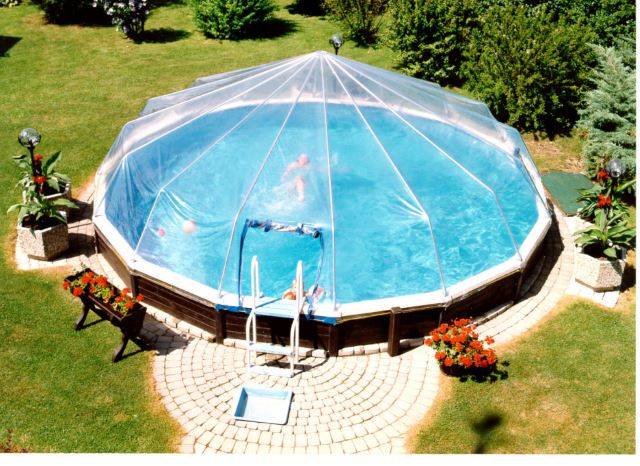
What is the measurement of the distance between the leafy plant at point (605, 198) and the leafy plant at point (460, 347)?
443cm

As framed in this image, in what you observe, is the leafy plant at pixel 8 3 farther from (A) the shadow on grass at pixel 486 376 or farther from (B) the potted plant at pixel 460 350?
(A) the shadow on grass at pixel 486 376

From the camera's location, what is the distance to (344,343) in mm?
12906

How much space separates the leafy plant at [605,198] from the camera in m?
14.2

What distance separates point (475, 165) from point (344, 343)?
518cm

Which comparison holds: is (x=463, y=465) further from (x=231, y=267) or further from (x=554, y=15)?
(x=554, y=15)

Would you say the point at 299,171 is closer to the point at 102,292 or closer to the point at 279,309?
the point at 279,309

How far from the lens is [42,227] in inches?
600

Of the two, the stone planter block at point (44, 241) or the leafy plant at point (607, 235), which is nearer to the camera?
the leafy plant at point (607, 235)

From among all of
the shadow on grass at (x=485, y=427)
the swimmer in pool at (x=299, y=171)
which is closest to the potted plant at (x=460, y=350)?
the shadow on grass at (x=485, y=427)

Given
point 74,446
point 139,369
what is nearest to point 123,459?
point 74,446

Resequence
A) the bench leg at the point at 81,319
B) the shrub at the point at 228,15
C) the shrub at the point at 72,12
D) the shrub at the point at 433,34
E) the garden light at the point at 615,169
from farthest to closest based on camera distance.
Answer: the shrub at the point at 72,12 < the shrub at the point at 228,15 < the shrub at the point at 433,34 < the garden light at the point at 615,169 < the bench leg at the point at 81,319

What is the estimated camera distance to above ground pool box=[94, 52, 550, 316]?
12930mm

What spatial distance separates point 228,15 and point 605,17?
1529 centimetres

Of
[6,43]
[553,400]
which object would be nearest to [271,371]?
[553,400]
